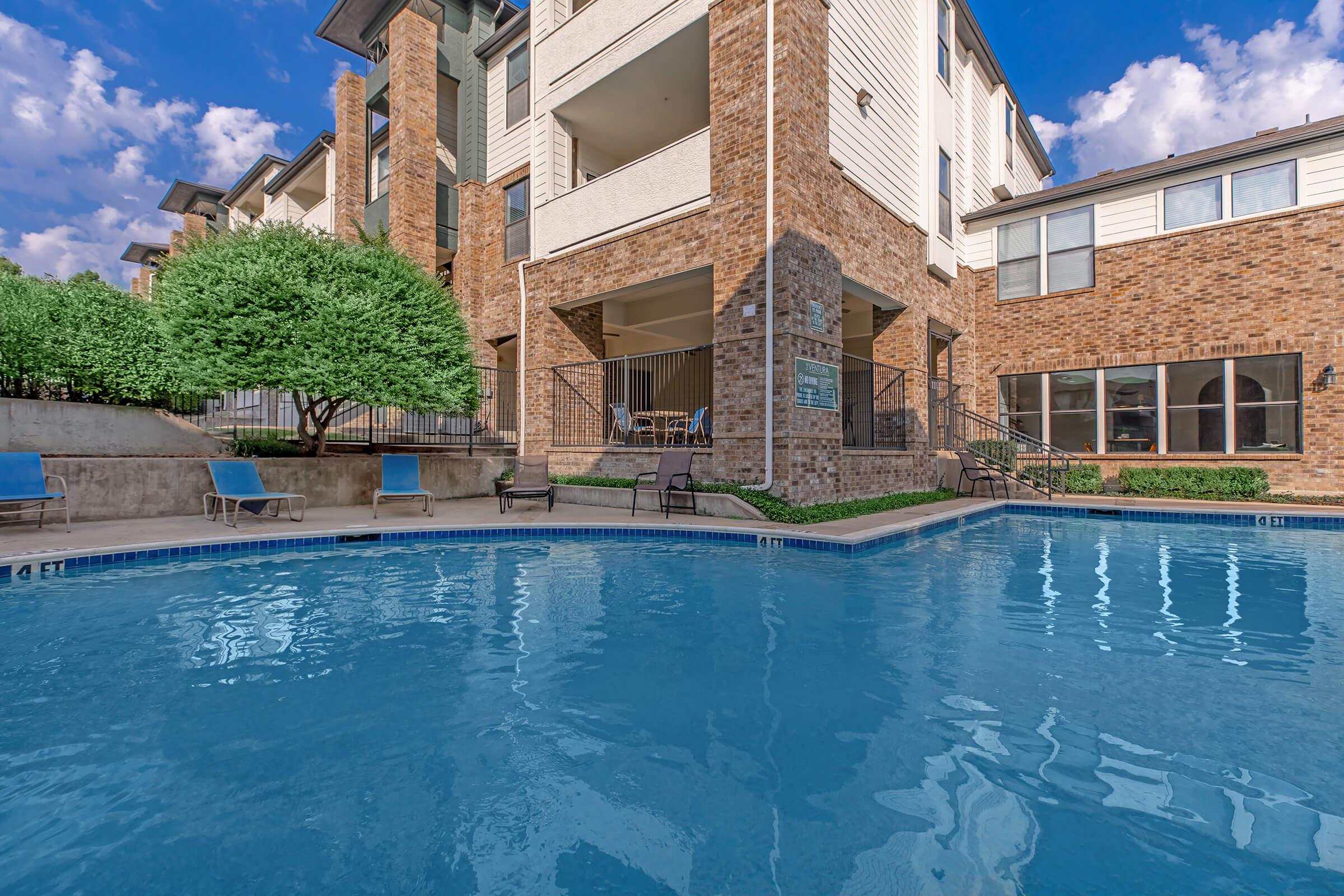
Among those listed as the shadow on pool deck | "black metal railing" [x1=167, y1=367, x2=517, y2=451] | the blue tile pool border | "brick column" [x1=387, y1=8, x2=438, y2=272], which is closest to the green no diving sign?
the shadow on pool deck

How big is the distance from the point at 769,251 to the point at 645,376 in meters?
7.07

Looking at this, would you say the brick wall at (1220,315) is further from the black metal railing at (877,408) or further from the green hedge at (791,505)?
the green hedge at (791,505)

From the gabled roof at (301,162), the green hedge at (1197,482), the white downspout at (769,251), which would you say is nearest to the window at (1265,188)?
the green hedge at (1197,482)

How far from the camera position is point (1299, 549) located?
7.23 metres

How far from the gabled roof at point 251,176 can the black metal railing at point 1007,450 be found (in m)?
25.5

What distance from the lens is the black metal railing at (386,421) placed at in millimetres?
11664

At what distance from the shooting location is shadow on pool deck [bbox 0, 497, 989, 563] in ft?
21.4

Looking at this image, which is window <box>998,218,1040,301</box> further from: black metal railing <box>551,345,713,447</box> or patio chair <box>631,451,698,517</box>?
patio chair <box>631,451,698,517</box>

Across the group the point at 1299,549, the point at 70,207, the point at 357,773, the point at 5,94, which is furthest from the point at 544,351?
the point at 70,207

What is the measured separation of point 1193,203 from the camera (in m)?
12.3

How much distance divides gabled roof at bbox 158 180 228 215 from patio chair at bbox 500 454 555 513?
28.1 meters

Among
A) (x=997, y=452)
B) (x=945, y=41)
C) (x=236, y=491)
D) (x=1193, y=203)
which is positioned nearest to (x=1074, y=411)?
(x=997, y=452)

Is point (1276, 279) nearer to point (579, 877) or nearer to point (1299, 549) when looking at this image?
point (1299, 549)

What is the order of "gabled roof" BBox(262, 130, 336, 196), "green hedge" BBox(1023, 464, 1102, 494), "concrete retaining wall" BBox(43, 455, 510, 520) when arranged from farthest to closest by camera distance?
"gabled roof" BBox(262, 130, 336, 196), "green hedge" BBox(1023, 464, 1102, 494), "concrete retaining wall" BBox(43, 455, 510, 520)
